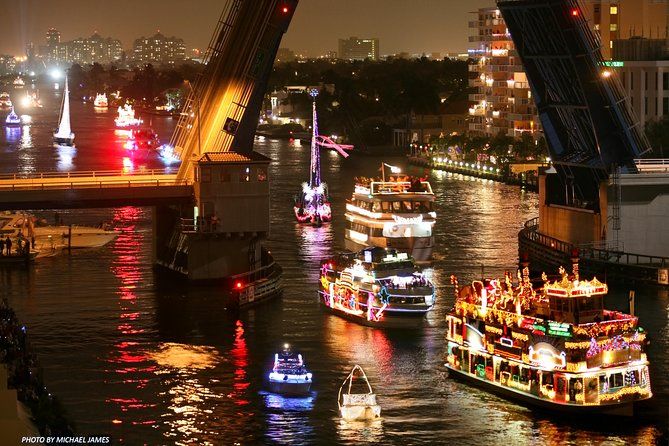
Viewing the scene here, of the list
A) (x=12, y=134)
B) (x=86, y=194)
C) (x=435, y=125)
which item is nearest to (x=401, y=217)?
(x=86, y=194)

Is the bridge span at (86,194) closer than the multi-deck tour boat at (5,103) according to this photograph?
Yes

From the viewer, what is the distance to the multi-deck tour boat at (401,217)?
34.0 metres

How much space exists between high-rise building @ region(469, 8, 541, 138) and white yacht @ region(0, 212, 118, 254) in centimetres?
3217

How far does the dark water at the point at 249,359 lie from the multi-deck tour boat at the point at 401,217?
3.04ft

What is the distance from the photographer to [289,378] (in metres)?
21.7

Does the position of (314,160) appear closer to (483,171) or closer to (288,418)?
(483,171)

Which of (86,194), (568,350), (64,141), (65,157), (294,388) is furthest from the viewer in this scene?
(64,141)

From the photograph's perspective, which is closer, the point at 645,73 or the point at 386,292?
the point at 386,292

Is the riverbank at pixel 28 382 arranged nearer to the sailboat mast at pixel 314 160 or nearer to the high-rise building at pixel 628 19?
the sailboat mast at pixel 314 160

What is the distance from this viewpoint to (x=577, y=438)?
1950cm

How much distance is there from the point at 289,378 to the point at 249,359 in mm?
2393

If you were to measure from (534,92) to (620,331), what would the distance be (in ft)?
44.5

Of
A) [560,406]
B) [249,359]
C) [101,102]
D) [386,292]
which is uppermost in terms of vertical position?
[101,102]

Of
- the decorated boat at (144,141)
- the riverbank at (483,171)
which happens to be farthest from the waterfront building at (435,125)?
the decorated boat at (144,141)
